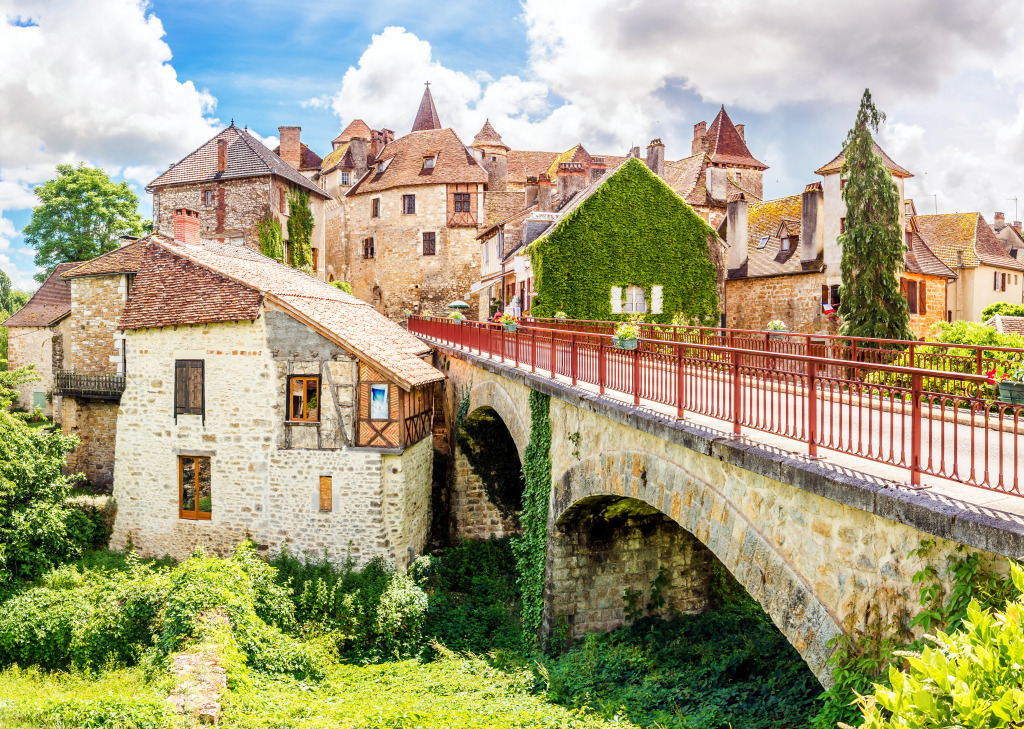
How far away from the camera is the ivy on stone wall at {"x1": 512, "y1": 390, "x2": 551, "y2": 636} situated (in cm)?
1180

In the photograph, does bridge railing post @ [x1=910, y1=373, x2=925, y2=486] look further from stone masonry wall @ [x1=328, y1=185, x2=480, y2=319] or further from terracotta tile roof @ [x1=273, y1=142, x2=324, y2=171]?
terracotta tile roof @ [x1=273, y1=142, x2=324, y2=171]

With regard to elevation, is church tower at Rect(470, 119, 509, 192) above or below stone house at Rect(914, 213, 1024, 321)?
above

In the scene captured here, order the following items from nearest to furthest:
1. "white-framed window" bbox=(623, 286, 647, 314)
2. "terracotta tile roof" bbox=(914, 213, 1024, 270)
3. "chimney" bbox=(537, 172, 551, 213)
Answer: "white-framed window" bbox=(623, 286, 647, 314) → "chimney" bbox=(537, 172, 551, 213) → "terracotta tile roof" bbox=(914, 213, 1024, 270)

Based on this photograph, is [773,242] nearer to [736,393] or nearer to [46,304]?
[736,393]

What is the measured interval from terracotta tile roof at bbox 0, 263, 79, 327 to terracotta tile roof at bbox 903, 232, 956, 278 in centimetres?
3774

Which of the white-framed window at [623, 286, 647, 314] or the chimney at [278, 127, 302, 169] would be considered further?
the chimney at [278, 127, 302, 169]

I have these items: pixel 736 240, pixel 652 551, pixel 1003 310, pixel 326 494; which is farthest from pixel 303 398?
pixel 1003 310

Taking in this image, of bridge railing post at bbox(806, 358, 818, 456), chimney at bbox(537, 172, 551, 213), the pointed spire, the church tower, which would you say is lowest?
bridge railing post at bbox(806, 358, 818, 456)

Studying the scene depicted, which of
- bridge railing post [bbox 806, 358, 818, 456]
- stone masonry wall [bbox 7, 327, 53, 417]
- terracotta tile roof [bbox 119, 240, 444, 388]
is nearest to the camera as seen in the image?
bridge railing post [bbox 806, 358, 818, 456]

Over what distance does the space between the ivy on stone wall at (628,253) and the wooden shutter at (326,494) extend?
10283mm

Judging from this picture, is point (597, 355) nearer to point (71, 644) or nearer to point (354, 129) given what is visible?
point (71, 644)

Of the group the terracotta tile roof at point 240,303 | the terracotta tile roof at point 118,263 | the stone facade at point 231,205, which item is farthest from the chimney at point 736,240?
the stone facade at point 231,205

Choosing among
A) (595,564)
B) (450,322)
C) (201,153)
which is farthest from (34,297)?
(595,564)

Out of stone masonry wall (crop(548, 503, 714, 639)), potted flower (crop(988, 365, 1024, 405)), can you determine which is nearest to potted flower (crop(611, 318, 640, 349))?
stone masonry wall (crop(548, 503, 714, 639))
